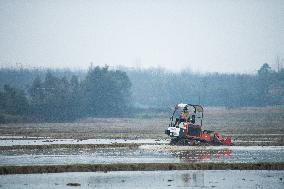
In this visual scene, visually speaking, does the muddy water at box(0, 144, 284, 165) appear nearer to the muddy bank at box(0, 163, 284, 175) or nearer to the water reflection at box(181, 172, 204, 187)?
the muddy bank at box(0, 163, 284, 175)

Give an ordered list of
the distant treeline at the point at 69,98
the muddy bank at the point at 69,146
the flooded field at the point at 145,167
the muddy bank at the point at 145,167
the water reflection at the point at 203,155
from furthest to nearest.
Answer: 1. the distant treeline at the point at 69,98
2. the muddy bank at the point at 69,146
3. the water reflection at the point at 203,155
4. the muddy bank at the point at 145,167
5. the flooded field at the point at 145,167

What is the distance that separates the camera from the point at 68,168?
35000 mm

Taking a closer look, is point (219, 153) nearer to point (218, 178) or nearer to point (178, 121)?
point (178, 121)

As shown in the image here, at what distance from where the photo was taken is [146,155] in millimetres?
44062

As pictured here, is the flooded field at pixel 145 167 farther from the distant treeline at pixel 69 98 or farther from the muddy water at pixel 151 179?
the distant treeline at pixel 69 98

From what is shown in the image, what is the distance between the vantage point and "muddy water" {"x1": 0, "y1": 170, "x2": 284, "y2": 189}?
29203 millimetres

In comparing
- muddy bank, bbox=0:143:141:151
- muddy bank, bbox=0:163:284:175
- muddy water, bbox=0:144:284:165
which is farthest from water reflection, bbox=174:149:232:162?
muddy bank, bbox=0:143:141:151

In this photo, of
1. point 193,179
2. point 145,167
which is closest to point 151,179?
point 193,179

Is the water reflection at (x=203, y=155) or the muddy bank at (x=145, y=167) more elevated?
the water reflection at (x=203, y=155)

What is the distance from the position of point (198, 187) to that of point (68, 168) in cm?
910

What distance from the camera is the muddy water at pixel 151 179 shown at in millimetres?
29203

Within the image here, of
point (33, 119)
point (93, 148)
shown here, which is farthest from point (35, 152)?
point (33, 119)

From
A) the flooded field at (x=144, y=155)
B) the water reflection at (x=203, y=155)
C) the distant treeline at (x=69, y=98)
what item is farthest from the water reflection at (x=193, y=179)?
the distant treeline at (x=69, y=98)

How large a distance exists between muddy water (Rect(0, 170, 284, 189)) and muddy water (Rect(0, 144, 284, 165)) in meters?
4.77
